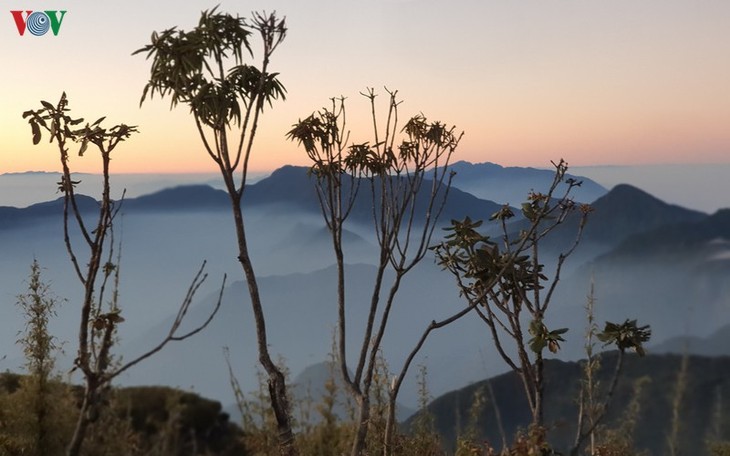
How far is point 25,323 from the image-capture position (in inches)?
235

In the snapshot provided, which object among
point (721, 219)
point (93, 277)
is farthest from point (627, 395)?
point (721, 219)

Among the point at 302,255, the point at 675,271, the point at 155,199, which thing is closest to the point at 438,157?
the point at 675,271

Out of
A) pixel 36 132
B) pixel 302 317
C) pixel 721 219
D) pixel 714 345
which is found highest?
pixel 721 219

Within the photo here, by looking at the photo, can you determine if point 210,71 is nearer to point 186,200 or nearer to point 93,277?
point 93,277

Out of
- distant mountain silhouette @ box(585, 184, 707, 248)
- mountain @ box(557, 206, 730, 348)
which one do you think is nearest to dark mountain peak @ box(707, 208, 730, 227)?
mountain @ box(557, 206, 730, 348)

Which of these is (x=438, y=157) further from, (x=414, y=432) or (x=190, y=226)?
(x=190, y=226)

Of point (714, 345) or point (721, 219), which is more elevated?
point (721, 219)

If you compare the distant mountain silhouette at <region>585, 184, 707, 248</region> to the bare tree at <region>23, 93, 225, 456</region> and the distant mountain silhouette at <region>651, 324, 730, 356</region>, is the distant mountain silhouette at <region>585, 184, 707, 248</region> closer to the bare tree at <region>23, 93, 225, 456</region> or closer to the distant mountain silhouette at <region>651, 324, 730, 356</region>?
the distant mountain silhouette at <region>651, 324, 730, 356</region>

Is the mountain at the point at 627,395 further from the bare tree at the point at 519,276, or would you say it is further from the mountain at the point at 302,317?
the mountain at the point at 302,317

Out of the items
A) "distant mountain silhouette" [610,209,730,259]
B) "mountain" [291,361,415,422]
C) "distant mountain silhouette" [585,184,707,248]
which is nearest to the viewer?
"mountain" [291,361,415,422]

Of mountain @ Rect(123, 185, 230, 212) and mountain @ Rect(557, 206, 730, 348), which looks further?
mountain @ Rect(123, 185, 230, 212)

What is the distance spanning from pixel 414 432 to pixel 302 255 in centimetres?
→ 6807

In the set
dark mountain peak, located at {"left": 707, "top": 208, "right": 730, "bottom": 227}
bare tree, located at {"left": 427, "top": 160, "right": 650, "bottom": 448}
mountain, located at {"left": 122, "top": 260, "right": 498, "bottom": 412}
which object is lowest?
mountain, located at {"left": 122, "top": 260, "right": 498, "bottom": 412}

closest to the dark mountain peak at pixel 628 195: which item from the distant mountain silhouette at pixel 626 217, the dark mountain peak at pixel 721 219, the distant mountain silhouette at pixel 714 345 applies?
the distant mountain silhouette at pixel 626 217
